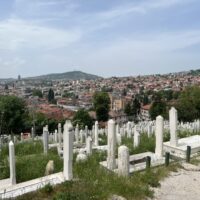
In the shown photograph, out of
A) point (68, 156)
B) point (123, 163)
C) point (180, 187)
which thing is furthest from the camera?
point (123, 163)

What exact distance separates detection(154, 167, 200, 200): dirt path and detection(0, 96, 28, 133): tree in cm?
2708

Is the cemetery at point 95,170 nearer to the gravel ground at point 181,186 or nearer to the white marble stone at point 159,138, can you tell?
the white marble stone at point 159,138

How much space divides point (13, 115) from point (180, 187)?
29.2m

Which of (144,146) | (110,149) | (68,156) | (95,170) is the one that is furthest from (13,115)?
(68,156)

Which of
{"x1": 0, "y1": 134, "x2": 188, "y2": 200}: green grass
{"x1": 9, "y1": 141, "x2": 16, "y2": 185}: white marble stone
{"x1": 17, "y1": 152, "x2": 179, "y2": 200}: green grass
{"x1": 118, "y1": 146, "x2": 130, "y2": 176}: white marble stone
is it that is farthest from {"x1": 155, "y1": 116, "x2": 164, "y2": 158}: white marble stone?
{"x1": 9, "y1": 141, "x2": 16, "y2": 185}: white marble stone

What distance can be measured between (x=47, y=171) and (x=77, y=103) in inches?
3799

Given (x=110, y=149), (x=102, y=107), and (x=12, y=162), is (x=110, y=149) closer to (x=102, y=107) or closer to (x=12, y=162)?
(x=12, y=162)

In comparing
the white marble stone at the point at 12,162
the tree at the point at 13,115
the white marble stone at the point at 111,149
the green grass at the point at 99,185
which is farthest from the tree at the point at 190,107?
the white marble stone at the point at 12,162

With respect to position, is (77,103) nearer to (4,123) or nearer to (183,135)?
(4,123)

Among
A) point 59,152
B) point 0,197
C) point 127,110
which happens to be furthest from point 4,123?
point 127,110

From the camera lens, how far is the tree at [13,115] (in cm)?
3547

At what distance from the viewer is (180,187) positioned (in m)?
9.75

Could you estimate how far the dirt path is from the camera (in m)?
9.10

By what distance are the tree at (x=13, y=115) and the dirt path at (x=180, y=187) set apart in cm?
2708
